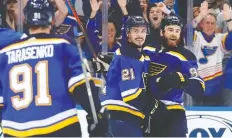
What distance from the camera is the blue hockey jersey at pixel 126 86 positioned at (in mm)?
4691

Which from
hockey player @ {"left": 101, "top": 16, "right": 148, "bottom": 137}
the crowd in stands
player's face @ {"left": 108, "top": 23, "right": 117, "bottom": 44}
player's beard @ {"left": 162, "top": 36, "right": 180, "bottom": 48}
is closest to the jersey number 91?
hockey player @ {"left": 101, "top": 16, "right": 148, "bottom": 137}

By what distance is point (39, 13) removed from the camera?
3490 millimetres

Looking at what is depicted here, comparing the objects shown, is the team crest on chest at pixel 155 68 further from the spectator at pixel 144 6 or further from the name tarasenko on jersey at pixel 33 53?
the name tarasenko on jersey at pixel 33 53

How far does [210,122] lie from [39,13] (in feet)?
8.49

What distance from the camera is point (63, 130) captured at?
345cm

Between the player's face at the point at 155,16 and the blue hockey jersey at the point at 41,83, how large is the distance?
244cm

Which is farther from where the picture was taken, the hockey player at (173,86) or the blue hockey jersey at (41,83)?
the hockey player at (173,86)

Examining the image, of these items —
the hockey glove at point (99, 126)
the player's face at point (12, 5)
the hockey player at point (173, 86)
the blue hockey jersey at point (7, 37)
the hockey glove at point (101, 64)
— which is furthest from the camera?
the player's face at point (12, 5)

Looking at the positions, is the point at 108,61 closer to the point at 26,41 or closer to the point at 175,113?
the point at 175,113

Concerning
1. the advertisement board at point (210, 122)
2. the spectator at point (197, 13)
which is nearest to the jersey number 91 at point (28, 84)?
the advertisement board at point (210, 122)

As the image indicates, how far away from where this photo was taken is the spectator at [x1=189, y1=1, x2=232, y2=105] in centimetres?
574

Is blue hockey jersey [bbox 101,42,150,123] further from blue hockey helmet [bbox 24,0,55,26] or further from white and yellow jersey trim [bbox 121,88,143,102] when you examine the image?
blue hockey helmet [bbox 24,0,55,26]

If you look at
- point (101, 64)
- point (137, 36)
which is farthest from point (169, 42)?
point (101, 64)

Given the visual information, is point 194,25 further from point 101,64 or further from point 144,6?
point 101,64
